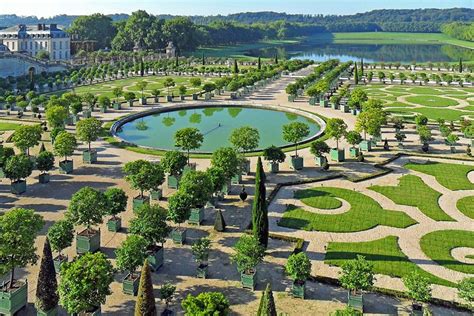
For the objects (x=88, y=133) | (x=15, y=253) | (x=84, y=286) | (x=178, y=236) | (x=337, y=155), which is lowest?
(x=178, y=236)

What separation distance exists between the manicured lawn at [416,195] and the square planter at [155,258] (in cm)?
1807

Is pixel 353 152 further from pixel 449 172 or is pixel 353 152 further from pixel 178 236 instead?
pixel 178 236

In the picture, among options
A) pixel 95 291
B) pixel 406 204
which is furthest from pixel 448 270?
pixel 95 291

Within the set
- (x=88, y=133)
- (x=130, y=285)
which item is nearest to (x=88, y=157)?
(x=88, y=133)

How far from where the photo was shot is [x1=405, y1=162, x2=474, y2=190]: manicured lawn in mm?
37156

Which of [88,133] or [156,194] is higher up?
[88,133]

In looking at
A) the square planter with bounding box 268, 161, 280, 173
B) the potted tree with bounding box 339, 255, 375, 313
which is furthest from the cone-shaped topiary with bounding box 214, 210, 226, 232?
the square planter with bounding box 268, 161, 280, 173

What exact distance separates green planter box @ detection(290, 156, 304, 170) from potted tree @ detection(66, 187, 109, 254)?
18.6m

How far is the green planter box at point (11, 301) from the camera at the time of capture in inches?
811

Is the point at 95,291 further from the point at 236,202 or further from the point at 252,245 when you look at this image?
the point at 236,202

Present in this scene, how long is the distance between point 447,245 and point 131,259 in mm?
18129

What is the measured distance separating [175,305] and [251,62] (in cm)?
11527

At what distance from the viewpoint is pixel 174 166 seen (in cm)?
3544

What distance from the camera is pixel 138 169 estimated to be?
3238 cm
